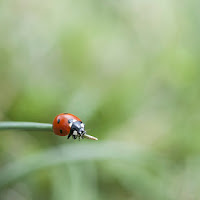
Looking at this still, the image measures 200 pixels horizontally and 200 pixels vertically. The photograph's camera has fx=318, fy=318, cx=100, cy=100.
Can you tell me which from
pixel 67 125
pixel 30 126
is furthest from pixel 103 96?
pixel 30 126

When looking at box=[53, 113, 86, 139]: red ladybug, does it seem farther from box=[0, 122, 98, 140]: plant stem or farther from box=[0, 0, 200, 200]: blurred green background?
box=[0, 0, 200, 200]: blurred green background

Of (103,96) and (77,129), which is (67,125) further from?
(103,96)

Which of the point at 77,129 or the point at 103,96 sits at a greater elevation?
the point at 103,96

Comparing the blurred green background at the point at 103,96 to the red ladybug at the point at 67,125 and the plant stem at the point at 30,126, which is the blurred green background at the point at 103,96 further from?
the plant stem at the point at 30,126

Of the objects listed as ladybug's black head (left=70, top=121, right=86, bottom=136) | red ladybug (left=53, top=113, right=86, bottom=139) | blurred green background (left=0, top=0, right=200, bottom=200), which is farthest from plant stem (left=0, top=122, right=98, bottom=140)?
blurred green background (left=0, top=0, right=200, bottom=200)

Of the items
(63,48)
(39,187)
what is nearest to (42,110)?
(39,187)

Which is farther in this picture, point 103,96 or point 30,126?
point 103,96

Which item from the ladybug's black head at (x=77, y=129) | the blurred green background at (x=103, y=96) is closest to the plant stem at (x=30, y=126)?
the ladybug's black head at (x=77, y=129)
